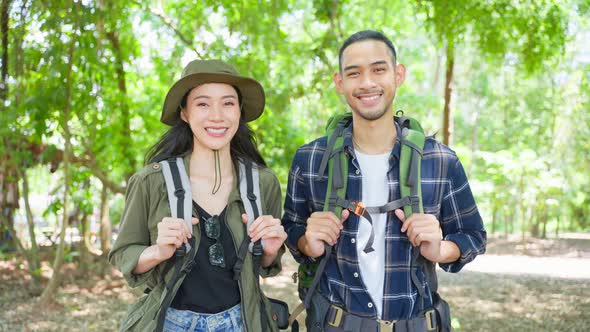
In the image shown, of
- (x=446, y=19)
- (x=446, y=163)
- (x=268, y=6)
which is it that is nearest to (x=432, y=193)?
(x=446, y=163)

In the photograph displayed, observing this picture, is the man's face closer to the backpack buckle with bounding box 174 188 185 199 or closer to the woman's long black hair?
the woman's long black hair

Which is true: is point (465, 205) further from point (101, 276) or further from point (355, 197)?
point (101, 276)

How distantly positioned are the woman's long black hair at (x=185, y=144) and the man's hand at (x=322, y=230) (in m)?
0.50

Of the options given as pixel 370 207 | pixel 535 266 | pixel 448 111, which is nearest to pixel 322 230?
pixel 370 207

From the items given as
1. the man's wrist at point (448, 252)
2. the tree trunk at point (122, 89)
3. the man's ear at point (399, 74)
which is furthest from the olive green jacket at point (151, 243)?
the tree trunk at point (122, 89)

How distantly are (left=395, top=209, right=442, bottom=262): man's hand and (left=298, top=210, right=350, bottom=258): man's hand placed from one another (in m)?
0.27

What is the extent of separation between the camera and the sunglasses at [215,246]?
230 cm

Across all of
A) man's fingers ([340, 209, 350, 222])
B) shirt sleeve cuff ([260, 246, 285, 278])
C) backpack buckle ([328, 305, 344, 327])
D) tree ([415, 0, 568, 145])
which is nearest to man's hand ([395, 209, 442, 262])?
man's fingers ([340, 209, 350, 222])

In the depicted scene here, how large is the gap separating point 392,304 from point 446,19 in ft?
15.8

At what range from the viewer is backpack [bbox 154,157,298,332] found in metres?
2.18

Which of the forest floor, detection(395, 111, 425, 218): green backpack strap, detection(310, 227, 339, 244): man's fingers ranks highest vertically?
detection(395, 111, 425, 218): green backpack strap

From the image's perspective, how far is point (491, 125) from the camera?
23656 millimetres

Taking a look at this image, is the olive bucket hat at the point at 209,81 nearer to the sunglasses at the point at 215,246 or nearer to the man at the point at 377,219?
the man at the point at 377,219

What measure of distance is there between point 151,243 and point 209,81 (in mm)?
740
